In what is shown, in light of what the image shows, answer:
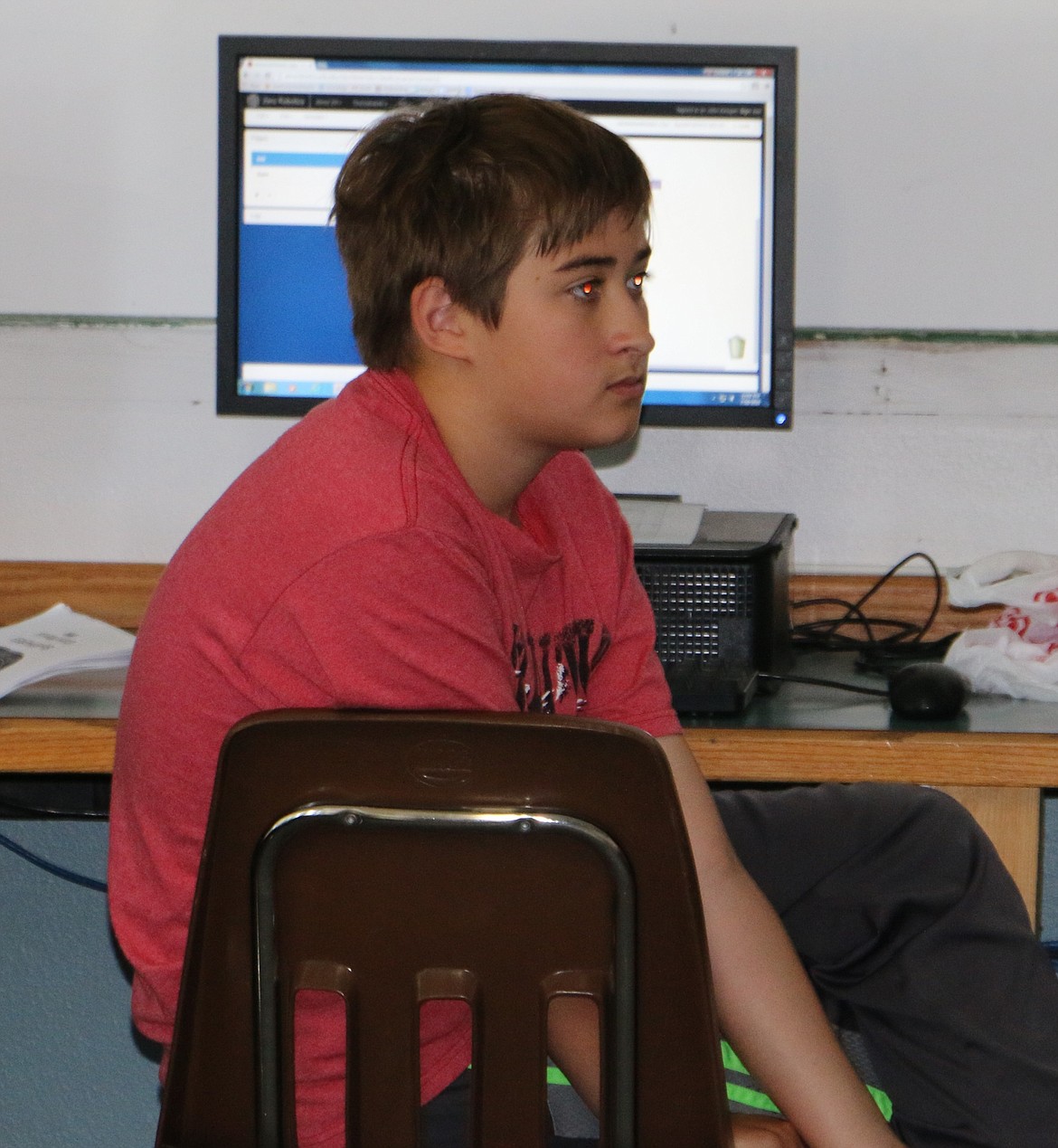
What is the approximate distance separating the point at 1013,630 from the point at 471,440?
1.87 feet

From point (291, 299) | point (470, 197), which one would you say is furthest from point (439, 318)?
point (291, 299)

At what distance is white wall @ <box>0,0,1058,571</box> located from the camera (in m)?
1.46

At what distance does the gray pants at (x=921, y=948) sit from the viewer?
35.4 inches

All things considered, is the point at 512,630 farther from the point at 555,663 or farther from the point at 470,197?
the point at 470,197

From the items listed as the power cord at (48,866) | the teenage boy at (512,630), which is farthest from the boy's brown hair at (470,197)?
the power cord at (48,866)

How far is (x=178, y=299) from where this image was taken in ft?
5.04

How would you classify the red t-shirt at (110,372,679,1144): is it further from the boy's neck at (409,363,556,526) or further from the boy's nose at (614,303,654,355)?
the boy's nose at (614,303,654,355)

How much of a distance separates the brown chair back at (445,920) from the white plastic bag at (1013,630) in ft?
1.87

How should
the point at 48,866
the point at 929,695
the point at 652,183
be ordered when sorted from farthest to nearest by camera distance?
the point at 48,866, the point at 652,183, the point at 929,695

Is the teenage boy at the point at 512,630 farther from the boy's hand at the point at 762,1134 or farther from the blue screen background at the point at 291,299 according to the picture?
the blue screen background at the point at 291,299

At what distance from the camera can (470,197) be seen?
94 centimetres

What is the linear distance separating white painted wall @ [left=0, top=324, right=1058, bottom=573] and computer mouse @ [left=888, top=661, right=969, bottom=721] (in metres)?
0.44

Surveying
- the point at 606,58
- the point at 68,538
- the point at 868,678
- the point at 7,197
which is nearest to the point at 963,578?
the point at 868,678

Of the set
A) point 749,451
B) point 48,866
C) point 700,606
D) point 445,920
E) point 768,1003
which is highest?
point 749,451
